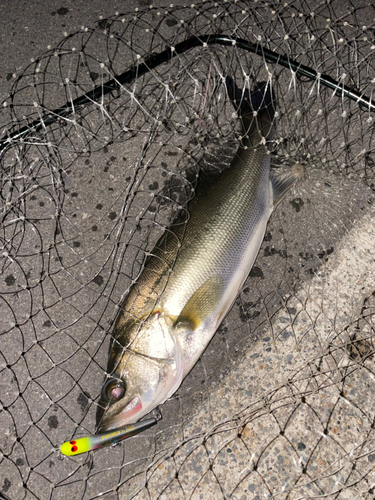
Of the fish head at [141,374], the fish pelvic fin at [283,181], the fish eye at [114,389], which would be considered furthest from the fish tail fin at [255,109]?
the fish eye at [114,389]

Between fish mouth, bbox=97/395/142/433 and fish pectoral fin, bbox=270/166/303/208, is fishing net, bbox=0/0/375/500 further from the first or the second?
fish mouth, bbox=97/395/142/433

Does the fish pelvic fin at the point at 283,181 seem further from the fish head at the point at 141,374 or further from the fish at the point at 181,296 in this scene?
the fish head at the point at 141,374

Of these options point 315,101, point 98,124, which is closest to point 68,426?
point 98,124

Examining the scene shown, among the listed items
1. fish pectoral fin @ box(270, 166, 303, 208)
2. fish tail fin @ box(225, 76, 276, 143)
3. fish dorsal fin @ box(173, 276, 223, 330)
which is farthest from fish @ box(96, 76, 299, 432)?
fish tail fin @ box(225, 76, 276, 143)

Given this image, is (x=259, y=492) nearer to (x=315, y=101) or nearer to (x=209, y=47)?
(x=315, y=101)

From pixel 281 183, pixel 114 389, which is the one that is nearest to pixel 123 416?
pixel 114 389

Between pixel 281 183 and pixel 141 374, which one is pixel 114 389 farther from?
pixel 281 183
